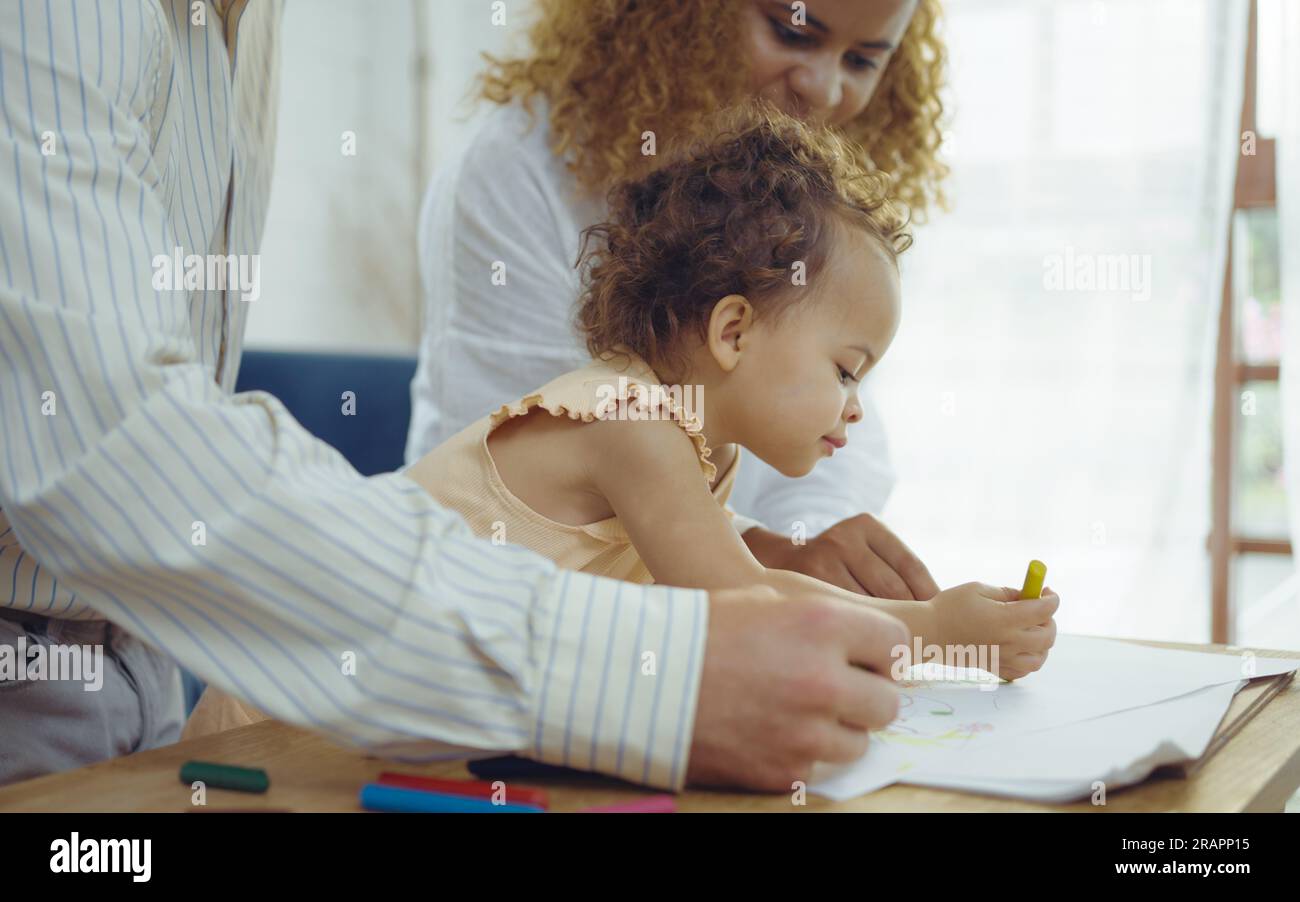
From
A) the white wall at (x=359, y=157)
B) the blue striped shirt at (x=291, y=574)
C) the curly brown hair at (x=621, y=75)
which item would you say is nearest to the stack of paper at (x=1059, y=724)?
the blue striped shirt at (x=291, y=574)

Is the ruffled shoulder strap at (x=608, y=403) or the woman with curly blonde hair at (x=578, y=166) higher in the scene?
the woman with curly blonde hair at (x=578, y=166)

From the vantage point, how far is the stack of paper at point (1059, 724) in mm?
533

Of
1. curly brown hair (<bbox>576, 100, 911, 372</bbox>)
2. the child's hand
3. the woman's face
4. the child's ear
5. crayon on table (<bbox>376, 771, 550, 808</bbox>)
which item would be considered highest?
the woman's face

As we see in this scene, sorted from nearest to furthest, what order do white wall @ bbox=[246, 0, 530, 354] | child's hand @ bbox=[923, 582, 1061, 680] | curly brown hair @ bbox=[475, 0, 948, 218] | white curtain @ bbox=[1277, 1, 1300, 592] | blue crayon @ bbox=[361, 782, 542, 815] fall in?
blue crayon @ bbox=[361, 782, 542, 815] < child's hand @ bbox=[923, 582, 1061, 680] < curly brown hair @ bbox=[475, 0, 948, 218] < white curtain @ bbox=[1277, 1, 1300, 592] < white wall @ bbox=[246, 0, 530, 354]

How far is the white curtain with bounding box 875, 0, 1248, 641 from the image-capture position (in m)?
2.50

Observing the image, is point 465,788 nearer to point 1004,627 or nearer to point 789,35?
point 1004,627

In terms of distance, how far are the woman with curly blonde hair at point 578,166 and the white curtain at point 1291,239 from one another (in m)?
1.35

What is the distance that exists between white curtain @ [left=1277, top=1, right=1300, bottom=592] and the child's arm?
6.23 ft

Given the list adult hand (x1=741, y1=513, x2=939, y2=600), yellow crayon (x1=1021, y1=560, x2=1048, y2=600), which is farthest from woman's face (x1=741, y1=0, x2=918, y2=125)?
yellow crayon (x1=1021, y1=560, x2=1048, y2=600)

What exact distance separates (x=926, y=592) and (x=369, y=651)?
52 cm

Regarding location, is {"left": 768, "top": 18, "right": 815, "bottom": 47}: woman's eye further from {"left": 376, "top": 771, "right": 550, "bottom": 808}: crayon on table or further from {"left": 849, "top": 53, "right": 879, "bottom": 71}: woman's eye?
{"left": 376, "top": 771, "right": 550, "bottom": 808}: crayon on table

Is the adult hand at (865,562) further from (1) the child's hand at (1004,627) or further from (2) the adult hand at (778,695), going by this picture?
(2) the adult hand at (778,695)
